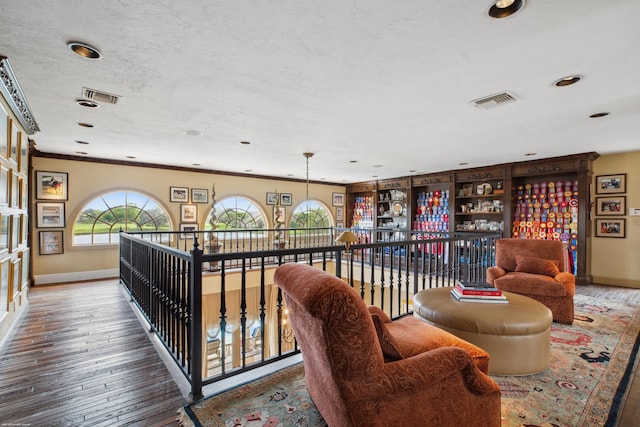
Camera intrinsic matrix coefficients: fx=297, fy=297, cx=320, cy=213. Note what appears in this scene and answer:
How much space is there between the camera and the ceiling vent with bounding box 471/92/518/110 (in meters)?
2.91

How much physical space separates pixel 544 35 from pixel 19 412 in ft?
13.8

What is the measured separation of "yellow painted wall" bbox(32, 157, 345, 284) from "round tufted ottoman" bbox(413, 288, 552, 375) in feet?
22.4

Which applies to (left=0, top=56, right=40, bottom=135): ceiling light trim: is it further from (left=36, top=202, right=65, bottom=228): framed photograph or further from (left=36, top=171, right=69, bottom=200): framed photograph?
(left=36, top=202, right=65, bottom=228): framed photograph

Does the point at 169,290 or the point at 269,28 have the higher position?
the point at 269,28

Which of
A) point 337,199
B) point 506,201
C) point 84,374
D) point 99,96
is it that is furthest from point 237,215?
point 506,201

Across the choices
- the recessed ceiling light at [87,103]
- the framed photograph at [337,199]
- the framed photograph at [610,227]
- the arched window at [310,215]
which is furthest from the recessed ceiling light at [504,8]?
the framed photograph at [337,199]

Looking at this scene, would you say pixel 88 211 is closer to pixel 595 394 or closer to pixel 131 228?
pixel 131 228

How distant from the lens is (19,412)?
1.94 metres

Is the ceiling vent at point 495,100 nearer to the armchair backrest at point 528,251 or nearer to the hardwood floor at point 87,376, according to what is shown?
the armchair backrest at point 528,251

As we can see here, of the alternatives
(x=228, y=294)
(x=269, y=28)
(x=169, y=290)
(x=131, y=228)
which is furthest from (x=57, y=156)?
(x=269, y=28)

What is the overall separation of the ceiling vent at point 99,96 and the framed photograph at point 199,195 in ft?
15.1

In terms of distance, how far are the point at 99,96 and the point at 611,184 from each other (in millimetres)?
8235

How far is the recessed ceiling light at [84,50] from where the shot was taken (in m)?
2.08

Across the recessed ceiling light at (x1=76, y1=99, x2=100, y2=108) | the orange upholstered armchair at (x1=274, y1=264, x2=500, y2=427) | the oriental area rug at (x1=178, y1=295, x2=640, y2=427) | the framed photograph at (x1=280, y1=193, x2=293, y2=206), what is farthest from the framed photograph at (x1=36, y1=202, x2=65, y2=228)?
the orange upholstered armchair at (x1=274, y1=264, x2=500, y2=427)
